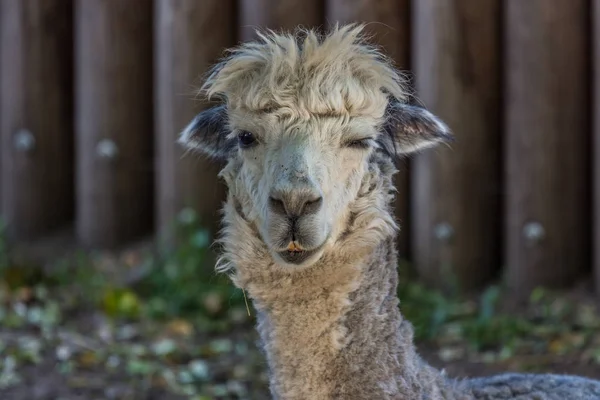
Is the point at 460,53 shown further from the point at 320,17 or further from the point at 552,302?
the point at 552,302

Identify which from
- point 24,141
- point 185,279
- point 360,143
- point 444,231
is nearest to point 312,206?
point 360,143

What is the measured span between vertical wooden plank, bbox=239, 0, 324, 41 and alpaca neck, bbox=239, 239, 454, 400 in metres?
3.91

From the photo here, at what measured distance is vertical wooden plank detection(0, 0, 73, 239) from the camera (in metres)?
8.81

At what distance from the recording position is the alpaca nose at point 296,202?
11.9ft

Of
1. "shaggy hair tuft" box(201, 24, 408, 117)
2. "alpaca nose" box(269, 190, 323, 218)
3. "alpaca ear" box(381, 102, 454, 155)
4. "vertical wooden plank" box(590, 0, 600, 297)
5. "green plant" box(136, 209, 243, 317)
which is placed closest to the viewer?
"alpaca nose" box(269, 190, 323, 218)

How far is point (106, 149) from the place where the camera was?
27.8 feet

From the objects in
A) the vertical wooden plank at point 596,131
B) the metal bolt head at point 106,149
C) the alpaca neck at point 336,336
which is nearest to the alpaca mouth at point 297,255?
the alpaca neck at point 336,336

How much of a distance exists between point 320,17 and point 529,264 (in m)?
2.34

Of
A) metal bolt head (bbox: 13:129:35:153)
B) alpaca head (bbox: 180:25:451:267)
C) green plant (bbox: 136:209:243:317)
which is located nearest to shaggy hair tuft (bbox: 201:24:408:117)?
alpaca head (bbox: 180:25:451:267)

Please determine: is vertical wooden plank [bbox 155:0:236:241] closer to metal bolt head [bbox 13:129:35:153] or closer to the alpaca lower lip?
metal bolt head [bbox 13:129:35:153]

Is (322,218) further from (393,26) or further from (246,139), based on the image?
(393,26)

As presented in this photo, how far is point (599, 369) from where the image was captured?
6051 millimetres

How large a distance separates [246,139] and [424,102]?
A: 3.28 meters

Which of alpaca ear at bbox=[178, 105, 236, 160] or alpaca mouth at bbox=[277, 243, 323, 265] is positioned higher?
alpaca ear at bbox=[178, 105, 236, 160]
